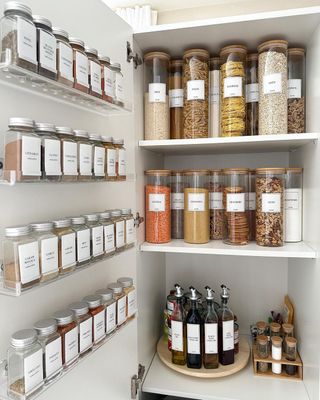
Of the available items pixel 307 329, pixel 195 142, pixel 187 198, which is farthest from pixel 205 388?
pixel 195 142

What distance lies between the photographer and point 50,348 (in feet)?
2.13

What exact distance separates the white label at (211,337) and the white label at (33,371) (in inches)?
31.5

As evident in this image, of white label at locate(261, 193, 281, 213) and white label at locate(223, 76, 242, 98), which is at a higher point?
white label at locate(223, 76, 242, 98)

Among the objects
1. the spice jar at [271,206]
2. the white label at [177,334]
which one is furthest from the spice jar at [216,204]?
the white label at [177,334]

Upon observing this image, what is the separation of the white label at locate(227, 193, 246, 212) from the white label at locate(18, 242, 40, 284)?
0.80 meters

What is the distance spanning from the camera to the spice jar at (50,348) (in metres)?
0.64

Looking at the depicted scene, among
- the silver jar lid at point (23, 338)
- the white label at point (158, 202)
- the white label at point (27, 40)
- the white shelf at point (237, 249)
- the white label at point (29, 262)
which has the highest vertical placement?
the white label at point (27, 40)

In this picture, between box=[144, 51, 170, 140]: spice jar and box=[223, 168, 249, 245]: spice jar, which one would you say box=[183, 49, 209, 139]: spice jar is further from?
box=[223, 168, 249, 245]: spice jar

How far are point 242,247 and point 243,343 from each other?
0.58 m

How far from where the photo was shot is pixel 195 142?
118cm

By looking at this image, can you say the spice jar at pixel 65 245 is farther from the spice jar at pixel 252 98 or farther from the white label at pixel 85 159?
the spice jar at pixel 252 98

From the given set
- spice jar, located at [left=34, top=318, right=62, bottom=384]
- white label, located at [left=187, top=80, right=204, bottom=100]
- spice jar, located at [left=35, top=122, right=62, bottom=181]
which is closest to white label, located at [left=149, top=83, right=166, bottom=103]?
white label, located at [left=187, top=80, right=204, bottom=100]

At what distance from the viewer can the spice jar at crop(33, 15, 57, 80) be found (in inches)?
24.0

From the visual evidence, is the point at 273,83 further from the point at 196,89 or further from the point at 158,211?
the point at 158,211
